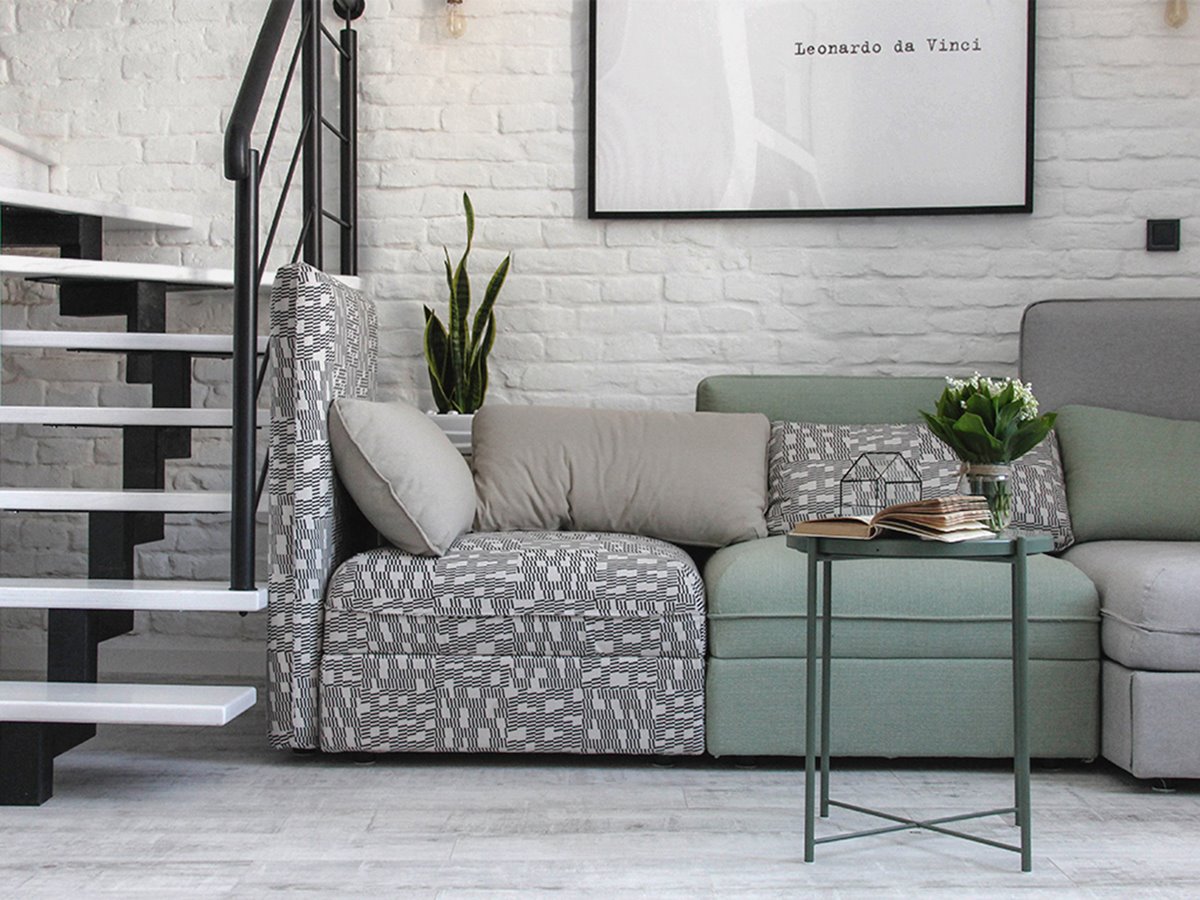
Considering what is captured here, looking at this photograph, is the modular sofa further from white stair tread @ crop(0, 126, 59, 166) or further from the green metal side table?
white stair tread @ crop(0, 126, 59, 166)

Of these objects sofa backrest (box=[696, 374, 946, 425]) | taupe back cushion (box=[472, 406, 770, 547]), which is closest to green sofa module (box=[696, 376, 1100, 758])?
taupe back cushion (box=[472, 406, 770, 547])

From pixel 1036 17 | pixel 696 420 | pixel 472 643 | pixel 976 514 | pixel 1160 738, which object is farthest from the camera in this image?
pixel 1036 17

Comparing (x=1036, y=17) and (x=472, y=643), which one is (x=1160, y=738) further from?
(x=1036, y=17)

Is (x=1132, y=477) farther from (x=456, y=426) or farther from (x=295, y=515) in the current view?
(x=295, y=515)

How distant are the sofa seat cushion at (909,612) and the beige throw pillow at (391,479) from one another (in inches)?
23.2

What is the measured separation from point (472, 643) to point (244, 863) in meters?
0.67

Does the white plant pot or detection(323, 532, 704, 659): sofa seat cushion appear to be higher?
the white plant pot

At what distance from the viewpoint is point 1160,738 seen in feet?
7.55

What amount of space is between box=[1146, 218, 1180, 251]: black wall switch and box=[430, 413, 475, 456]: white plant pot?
1.90 metres

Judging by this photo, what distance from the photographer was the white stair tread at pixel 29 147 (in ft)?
10.7

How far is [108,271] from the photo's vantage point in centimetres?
283

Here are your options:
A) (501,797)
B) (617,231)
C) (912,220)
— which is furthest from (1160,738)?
(617,231)

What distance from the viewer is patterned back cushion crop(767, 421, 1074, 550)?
2.89 m

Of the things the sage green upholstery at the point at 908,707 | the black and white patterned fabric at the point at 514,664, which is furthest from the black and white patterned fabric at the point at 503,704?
the sage green upholstery at the point at 908,707
